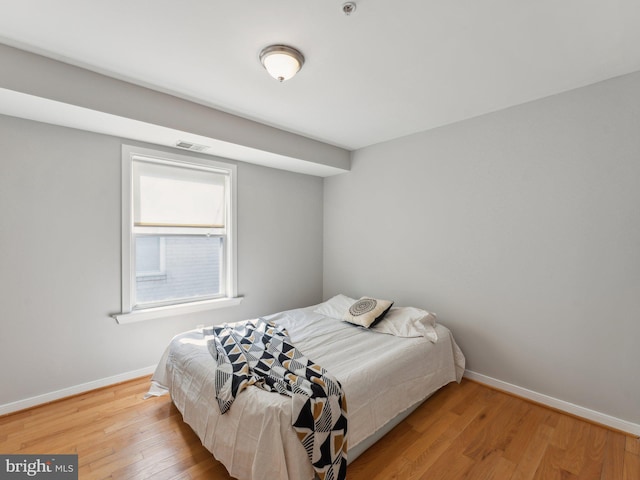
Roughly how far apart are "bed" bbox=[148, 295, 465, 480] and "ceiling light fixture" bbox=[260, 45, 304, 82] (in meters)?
1.93

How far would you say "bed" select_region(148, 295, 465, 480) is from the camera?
146 centimetres

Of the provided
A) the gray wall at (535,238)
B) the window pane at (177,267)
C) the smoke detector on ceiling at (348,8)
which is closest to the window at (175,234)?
the window pane at (177,267)

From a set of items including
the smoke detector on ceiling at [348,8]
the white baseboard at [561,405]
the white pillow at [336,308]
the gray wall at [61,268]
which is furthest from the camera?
the white pillow at [336,308]

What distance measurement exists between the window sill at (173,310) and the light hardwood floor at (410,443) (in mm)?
655

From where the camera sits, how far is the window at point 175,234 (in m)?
2.73

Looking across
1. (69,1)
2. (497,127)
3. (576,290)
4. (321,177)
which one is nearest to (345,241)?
(321,177)

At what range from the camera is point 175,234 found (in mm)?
3012

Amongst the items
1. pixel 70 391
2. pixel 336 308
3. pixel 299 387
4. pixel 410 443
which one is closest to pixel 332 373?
pixel 299 387

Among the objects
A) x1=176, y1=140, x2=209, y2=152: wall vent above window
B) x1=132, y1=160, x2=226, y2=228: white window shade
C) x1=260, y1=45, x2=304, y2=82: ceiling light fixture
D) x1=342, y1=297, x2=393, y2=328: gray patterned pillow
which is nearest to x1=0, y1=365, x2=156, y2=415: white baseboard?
x1=132, y1=160, x2=226, y2=228: white window shade

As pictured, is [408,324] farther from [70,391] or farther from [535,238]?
[70,391]

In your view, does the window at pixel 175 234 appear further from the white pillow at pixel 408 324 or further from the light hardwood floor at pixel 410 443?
the white pillow at pixel 408 324

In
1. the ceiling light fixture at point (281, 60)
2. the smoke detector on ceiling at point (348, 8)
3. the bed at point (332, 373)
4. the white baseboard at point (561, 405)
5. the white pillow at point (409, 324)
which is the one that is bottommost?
the white baseboard at point (561, 405)

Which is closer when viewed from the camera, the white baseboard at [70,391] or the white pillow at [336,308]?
the white baseboard at [70,391]

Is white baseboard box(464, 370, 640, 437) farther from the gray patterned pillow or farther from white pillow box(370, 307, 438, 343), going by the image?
the gray patterned pillow
